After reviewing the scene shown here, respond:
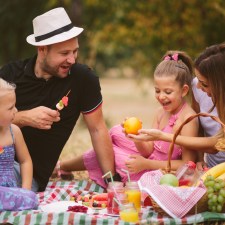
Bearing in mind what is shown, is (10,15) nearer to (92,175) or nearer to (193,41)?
(193,41)

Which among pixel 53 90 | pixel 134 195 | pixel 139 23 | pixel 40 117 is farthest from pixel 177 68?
pixel 139 23

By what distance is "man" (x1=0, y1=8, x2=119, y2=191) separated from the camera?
593cm

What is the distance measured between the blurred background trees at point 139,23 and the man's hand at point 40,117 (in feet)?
21.8

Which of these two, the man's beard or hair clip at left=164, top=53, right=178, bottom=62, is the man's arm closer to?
the man's beard

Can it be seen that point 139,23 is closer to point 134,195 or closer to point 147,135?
point 147,135

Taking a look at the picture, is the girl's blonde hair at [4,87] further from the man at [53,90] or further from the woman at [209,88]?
the woman at [209,88]

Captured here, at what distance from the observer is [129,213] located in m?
4.80

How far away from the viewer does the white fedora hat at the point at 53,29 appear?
233 inches

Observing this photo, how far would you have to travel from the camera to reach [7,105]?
5379mm

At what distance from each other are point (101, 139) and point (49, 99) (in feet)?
2.03

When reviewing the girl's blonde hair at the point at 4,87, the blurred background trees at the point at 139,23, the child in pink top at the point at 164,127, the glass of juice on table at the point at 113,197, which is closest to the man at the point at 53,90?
the child in pink top at the point at 164,127

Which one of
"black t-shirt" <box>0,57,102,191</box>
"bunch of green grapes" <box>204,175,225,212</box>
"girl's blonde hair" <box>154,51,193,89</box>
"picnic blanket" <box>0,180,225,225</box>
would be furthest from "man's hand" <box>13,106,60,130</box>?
"bunch of green grapes" <box>204,175,225,212</box>

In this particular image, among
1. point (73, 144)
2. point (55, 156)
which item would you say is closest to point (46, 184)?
point (55, 156)

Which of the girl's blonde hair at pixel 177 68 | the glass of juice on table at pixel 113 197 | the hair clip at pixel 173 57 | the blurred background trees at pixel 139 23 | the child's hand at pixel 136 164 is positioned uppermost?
the hair clip at pixel 173 57
